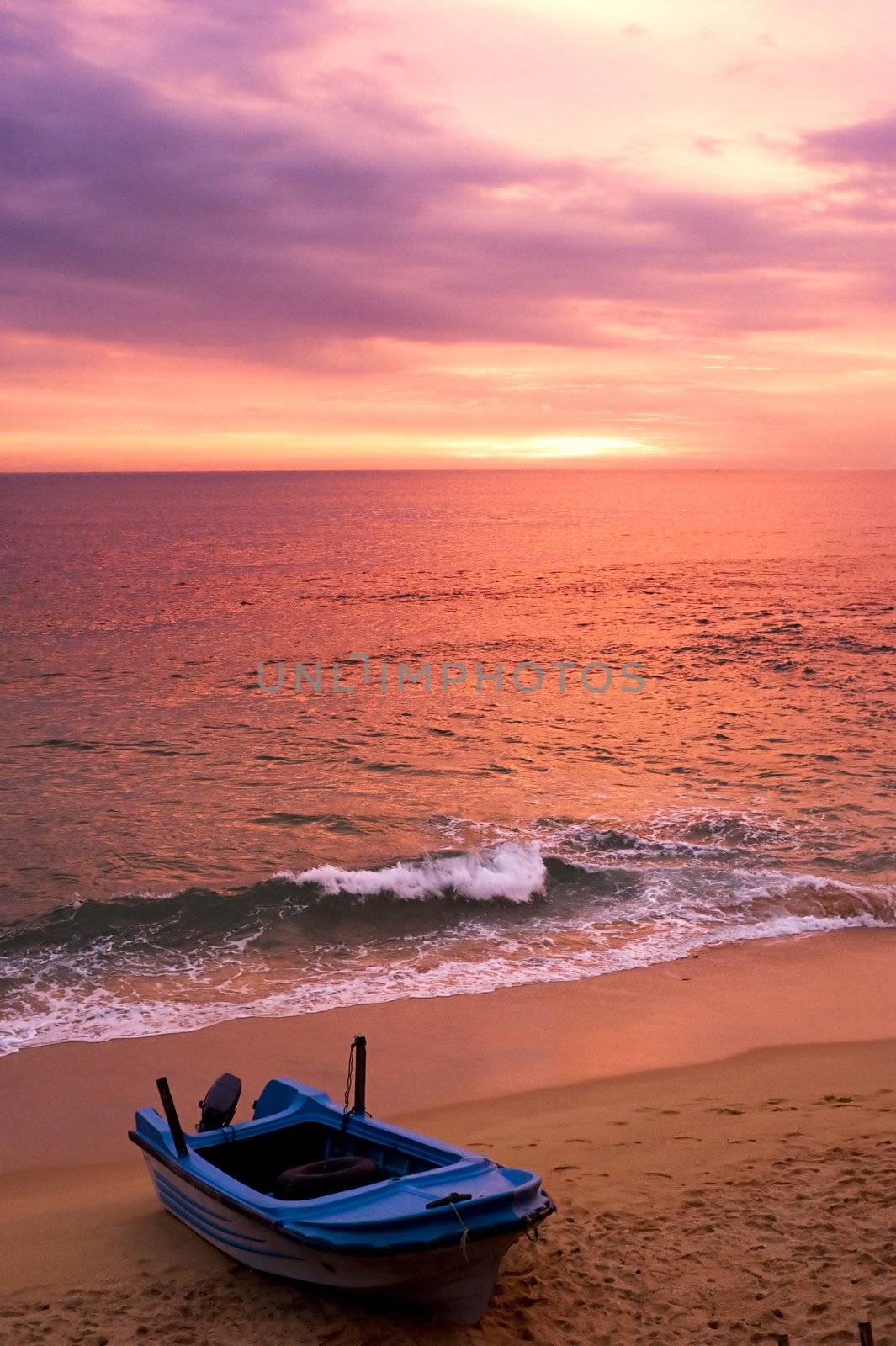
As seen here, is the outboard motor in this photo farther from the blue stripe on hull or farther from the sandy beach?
the sandy beach

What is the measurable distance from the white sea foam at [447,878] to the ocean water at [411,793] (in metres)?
0.05

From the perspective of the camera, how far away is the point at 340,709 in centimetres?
3325

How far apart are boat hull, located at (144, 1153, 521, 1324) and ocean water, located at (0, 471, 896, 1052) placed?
20.2ft

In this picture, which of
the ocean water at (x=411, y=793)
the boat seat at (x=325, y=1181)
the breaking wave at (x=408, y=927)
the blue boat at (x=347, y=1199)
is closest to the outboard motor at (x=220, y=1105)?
the blue boat at (x=347, y=1199)

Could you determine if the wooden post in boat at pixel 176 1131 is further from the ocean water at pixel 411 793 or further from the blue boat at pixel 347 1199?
the ocean water at pixel 411 793

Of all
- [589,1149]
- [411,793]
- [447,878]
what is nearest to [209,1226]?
[589,1149]

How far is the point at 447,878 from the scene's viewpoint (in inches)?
717

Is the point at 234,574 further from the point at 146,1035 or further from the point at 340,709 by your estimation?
the point at 146,1035

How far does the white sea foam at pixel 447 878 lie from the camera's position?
17.9m

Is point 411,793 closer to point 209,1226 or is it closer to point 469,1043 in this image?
point 469,1043

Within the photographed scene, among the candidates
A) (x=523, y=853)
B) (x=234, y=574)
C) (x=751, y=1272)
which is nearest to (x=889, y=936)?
(x=523, y=853)

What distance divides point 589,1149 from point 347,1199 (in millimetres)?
3262

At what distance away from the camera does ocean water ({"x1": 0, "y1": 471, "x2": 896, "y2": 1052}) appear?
623 inches

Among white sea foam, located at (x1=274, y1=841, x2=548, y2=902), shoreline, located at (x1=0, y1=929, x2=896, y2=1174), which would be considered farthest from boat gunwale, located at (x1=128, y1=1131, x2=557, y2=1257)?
white sea foam, located at (x1=274, y1=841, x2=548, y2=902)
